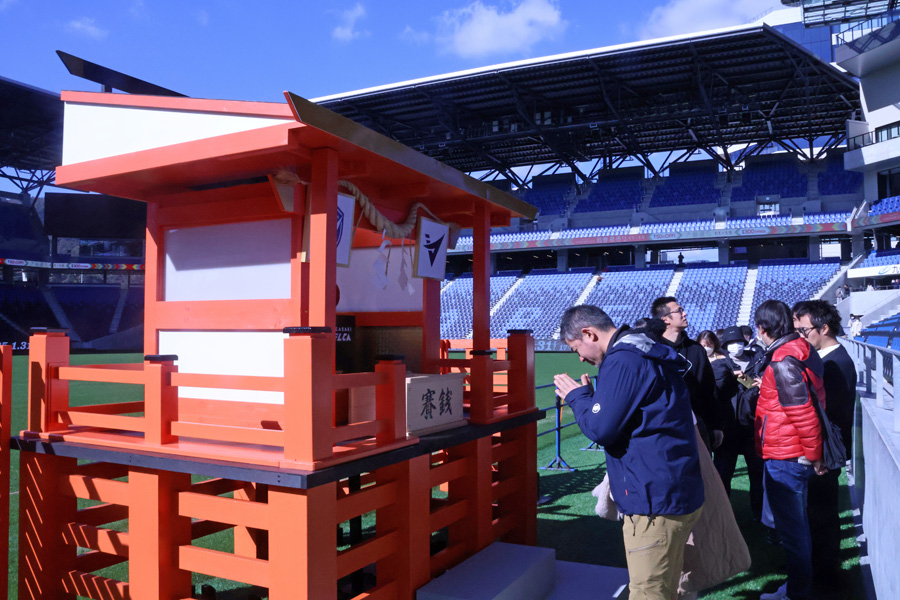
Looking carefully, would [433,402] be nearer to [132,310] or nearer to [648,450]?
[648,450]

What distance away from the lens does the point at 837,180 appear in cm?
3388

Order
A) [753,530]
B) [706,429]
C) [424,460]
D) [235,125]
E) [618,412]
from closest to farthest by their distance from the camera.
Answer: [618,412], [235,125], [424,460], [706,429], [753,530]

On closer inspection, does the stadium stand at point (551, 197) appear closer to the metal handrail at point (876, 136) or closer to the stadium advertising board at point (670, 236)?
the stadium advertising board at point (670, 236)

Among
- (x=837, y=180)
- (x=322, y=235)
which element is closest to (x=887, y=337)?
(x=322, y=235)

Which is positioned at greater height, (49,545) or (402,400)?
(402,400)

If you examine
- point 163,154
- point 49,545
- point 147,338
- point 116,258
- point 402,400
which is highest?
point 116,258

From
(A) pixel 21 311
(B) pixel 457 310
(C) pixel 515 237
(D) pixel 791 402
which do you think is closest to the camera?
(D) pixel 791 402

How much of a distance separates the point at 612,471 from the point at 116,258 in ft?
150

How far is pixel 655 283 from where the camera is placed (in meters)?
34.6

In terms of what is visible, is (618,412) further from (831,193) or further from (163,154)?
(831,193)

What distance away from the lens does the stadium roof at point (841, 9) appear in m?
25.0

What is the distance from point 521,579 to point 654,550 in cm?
114

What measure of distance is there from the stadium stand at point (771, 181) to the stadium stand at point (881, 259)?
683 cm

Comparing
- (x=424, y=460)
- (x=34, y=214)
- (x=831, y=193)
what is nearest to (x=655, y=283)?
(x=831, y=193)
